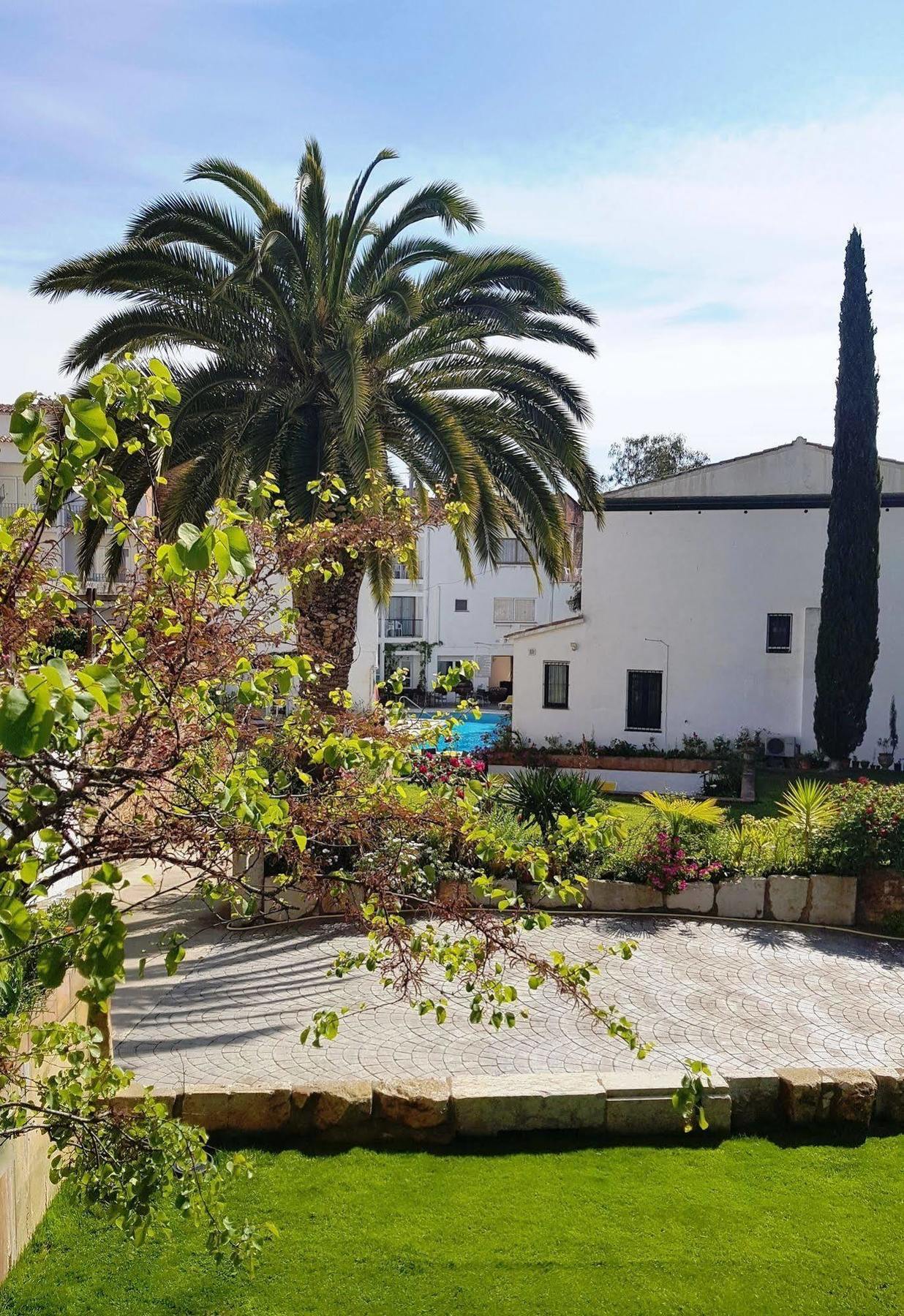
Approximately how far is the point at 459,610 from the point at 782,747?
86.2 feet

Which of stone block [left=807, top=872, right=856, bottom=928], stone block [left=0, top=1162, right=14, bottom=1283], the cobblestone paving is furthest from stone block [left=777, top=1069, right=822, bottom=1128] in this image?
stone block [left=807, top=872, right=856, bottom=928]

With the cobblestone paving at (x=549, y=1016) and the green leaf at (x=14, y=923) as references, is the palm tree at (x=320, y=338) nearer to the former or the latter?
the cobblestone paving at (x=549, y=1016)

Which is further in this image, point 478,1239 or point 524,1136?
point 524,1136

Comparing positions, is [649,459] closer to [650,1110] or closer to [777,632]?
[777,632]

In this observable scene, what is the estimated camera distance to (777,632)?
25281 millimetres

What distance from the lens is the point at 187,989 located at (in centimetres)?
897

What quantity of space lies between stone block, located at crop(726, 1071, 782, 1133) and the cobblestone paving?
2.12ft

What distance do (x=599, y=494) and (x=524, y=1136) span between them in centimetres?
969

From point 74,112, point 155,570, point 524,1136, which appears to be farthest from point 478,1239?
point 74,112

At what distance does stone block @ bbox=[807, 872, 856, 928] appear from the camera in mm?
11281

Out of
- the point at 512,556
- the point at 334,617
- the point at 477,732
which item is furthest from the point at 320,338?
the point at 512,556

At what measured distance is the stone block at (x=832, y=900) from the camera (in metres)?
11.3

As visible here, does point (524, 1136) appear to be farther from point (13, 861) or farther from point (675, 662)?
point (675, 662)

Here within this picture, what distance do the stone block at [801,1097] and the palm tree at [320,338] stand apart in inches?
280
